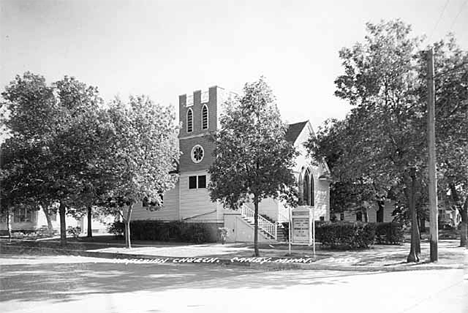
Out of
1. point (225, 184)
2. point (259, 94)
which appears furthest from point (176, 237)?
point (259, 94)

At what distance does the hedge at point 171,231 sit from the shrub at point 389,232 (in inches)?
379

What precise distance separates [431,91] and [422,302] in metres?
9.62

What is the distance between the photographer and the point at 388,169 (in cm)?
1897

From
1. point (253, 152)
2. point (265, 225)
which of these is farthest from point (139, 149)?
point (265, 225)

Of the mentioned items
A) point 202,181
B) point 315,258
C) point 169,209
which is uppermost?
point 202,181

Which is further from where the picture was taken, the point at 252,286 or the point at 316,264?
the point at 316,264

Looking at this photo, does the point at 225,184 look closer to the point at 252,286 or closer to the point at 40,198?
the point at 252,286

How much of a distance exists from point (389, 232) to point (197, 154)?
1404 cm

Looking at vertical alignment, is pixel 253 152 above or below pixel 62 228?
above

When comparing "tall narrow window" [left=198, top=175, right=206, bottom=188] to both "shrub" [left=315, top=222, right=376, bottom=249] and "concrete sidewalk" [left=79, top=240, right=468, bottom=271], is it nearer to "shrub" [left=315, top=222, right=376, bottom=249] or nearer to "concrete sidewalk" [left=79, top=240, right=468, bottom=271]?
"concrete sidewalk" [left=79, top=240, right=468, bottom=271]

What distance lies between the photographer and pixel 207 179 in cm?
3231

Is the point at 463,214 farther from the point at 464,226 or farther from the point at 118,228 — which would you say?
the point at 118,228

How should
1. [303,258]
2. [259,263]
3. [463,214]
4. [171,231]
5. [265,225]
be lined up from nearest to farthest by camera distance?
1. [259,263]
2. [303,258]
3. [463,214]
4. [265,225]
5. [171,231]

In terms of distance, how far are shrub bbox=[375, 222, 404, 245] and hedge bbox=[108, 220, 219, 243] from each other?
9.64m
